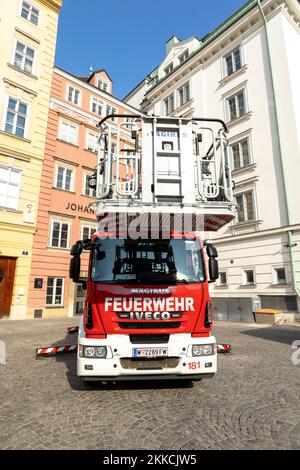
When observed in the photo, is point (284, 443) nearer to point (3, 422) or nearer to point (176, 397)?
point (176, 397)

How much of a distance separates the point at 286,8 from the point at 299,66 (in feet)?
11.6

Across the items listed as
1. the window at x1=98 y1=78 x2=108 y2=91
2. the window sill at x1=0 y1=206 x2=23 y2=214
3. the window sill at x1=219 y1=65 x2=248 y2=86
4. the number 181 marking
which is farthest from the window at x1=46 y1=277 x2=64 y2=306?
the window sill at x1=219 y1=65 x2=248 y2=86

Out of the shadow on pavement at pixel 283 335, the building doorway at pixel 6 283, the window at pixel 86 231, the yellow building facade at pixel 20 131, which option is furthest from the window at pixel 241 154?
the building doorway at pixel 6 283

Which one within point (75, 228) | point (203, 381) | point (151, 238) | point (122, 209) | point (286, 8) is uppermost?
point (286, 8)

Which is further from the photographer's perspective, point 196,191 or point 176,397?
point 196,191

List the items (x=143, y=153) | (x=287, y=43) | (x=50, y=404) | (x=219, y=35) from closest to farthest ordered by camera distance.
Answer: (x=50, y=404)
(x=143, y=153)
(x=287, y=43)
(x=219, y=35)

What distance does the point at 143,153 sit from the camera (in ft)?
14.9

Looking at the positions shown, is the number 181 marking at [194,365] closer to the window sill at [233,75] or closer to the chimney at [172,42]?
the window sill at [233,75]

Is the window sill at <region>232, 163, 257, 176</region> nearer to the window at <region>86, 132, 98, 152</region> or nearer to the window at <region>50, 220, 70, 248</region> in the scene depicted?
the window at <region>86, 132, 98, 152</region>

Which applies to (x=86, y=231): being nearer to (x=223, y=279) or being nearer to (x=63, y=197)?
(x=63, y=197)

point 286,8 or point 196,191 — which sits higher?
point 286,8

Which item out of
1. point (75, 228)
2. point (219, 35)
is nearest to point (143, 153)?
point (75, 228)

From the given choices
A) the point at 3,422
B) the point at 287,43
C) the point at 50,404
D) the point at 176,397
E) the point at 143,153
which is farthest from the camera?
the point at 287,43

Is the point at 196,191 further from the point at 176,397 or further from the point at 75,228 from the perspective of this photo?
the point at 75,228
